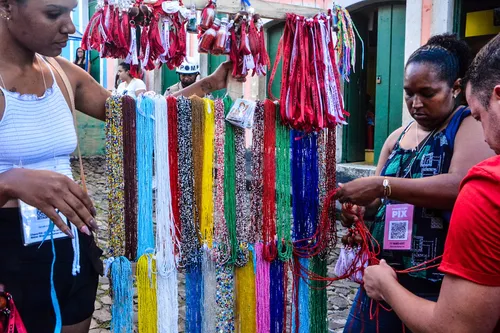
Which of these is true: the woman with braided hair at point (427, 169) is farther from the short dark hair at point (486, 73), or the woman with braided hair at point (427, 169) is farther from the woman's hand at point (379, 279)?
the short dark hair at point (486, 73)

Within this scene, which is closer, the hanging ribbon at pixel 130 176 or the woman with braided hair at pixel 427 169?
the woman with braided hair at pixel 427 169

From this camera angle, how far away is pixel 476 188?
3.57 feet

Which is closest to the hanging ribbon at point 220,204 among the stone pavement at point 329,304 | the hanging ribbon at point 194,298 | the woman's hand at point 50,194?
the hanging ribbon at point 194,298

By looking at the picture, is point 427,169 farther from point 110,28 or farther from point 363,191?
point 110,28

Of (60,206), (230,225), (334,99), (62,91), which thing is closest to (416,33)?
(334,99)

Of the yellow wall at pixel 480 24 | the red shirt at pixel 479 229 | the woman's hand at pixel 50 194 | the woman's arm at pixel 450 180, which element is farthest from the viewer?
the yellow wall at pixel 480 24

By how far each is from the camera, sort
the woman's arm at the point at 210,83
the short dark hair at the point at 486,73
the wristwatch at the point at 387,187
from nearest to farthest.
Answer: the short dark hair at the point at 486,73, the wristwatch at the point at 387,187, the woman's arm at the point at 210,83

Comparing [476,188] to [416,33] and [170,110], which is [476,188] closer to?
[170,110]

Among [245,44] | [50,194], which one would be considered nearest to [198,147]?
[245,44]

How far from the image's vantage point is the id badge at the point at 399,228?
192 cm

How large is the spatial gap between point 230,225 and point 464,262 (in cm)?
126

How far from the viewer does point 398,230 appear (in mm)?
1943

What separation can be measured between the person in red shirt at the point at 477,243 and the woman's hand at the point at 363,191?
74 cm

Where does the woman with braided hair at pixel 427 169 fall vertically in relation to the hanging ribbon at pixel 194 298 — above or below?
above
